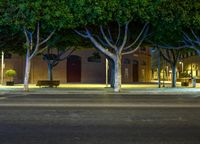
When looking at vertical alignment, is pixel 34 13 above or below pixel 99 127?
above

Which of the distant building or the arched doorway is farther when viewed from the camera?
the arched doorway

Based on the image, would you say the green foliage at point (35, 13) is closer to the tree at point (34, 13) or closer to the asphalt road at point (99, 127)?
the tree at point (34, 13)

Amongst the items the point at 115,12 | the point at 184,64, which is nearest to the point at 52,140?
the point at 115,12

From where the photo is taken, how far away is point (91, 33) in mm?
34281

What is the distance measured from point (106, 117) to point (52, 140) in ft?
13.2

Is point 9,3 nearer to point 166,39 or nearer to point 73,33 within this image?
point 73,33

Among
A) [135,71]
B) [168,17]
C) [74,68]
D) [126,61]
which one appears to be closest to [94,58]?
[74,68]

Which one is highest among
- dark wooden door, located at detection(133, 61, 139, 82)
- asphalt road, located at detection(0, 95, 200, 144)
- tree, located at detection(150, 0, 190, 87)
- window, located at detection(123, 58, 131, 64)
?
tree, located at detection(150, 0, 190, 87)

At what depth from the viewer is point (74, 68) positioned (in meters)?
59.3

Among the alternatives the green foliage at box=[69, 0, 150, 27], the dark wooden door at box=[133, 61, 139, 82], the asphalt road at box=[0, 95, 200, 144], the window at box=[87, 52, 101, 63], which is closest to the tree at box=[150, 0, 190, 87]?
the green foliage at box=[69, 0, 150, 27]

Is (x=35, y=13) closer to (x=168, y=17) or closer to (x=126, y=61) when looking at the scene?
(x=168, y=17)

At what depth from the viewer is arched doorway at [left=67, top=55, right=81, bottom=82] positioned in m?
59.1

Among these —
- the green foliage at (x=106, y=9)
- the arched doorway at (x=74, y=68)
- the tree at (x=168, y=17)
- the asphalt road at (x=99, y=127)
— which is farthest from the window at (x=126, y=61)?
the asphalt road at (x=99, y=127)

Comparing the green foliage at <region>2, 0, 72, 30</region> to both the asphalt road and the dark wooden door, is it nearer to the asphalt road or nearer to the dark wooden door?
the asphalt road
